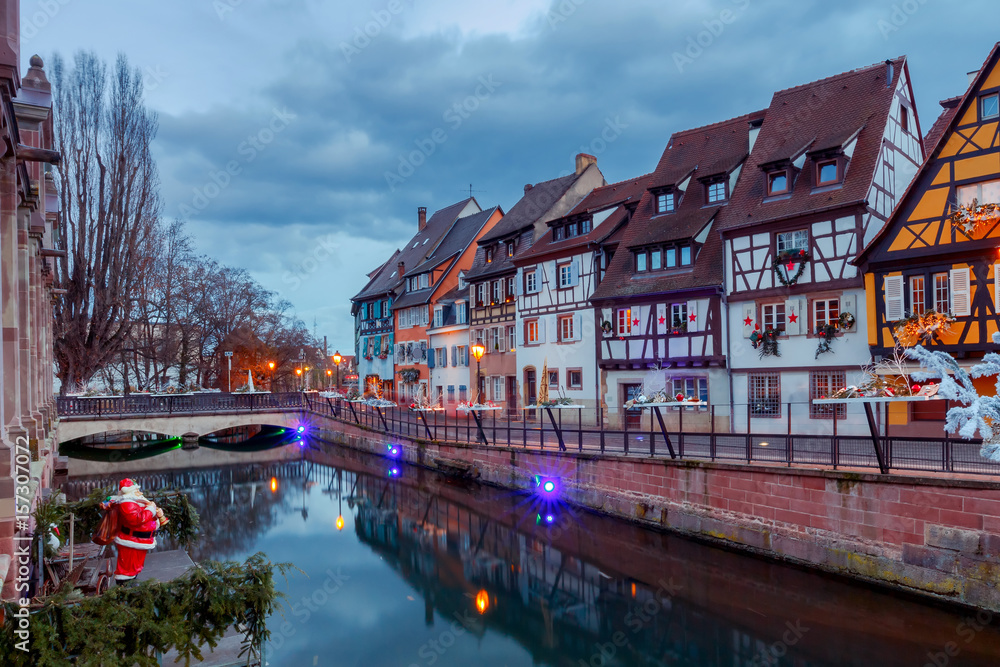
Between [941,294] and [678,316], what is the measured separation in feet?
26.1

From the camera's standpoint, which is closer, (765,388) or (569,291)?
(765,388)

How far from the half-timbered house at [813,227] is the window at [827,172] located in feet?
0.12

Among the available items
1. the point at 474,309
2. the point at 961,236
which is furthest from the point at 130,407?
the point at 961,236

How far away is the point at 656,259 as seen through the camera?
2438 centimetres

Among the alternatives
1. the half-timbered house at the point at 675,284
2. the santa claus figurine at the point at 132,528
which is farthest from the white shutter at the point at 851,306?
the santa claus figurine at the point at 132,528

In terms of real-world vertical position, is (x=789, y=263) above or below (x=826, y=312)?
above

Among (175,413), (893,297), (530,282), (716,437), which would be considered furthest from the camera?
Result: (175,413)

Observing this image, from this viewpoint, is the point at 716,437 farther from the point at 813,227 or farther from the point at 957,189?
the point at 957,189

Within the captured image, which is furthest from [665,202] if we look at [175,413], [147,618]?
[175,413]

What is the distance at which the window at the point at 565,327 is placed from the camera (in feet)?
92.5

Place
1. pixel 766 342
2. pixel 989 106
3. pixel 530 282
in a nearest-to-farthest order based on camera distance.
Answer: pixel 989 106, pixel 766 342, pixel 530 282

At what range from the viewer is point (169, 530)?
9391mm

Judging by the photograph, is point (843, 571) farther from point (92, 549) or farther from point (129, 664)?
point (92, 549)

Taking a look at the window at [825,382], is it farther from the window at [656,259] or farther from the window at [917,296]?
the window at [656,259]
